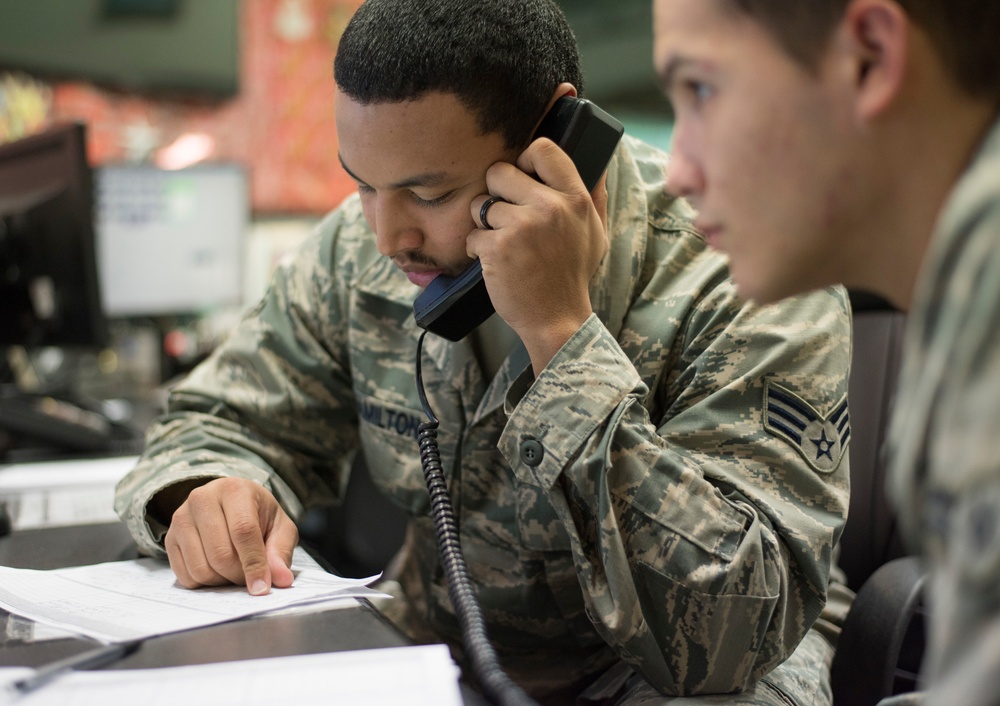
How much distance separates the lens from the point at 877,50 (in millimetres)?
465

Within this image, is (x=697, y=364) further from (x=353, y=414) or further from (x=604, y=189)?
(x=353, y=414)

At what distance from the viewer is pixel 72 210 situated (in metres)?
1.62

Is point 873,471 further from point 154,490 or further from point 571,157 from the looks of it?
point 154,490

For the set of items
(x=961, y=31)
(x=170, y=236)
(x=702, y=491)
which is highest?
(x=961, y=31)

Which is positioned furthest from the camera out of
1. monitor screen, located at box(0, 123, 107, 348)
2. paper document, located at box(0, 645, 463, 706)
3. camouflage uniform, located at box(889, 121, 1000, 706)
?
monitor screen, located at box(0, 123, 107, 348)

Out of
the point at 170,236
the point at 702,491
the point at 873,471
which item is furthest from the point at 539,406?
the point at 170,236

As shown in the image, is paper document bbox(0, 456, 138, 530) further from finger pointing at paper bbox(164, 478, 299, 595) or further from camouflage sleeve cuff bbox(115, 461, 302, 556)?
finger pointing at paper bbox(164, 478, 299, 595)

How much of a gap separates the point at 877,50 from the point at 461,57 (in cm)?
47

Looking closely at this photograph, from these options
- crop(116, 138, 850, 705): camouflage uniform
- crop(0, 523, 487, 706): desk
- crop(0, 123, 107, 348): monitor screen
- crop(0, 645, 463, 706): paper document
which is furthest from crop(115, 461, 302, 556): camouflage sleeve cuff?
crop(0, 123, 107, 348): monitor screen

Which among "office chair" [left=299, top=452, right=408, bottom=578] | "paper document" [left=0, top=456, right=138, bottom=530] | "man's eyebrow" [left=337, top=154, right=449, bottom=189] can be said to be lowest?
"office chair" [left=299, top=452, right=408, bottom=578]

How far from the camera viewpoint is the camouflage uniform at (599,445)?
0.76m

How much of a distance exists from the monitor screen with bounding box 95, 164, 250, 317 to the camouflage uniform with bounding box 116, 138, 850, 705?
1195 mm

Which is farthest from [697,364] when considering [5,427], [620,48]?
[620,48]

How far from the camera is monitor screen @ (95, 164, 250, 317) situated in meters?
2.17
